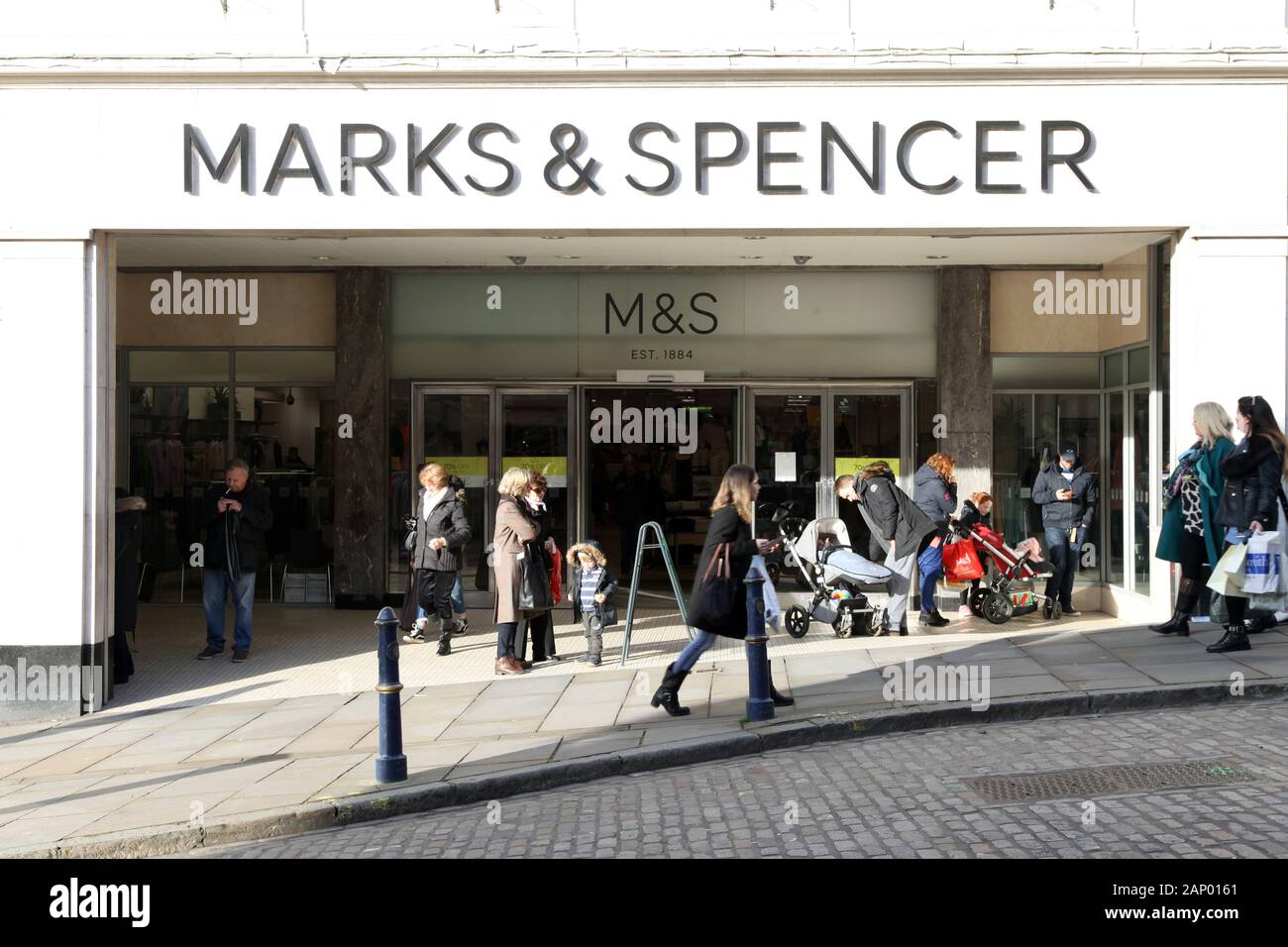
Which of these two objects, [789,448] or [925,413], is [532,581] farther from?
[925,413]

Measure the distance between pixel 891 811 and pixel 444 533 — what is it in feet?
20.8

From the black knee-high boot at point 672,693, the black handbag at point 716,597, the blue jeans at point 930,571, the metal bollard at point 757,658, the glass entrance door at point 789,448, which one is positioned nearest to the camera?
the metal bollard at point 757,658

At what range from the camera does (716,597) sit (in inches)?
336

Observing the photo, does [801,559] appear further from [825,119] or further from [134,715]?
[134,715]

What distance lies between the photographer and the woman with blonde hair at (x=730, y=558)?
8578 mm

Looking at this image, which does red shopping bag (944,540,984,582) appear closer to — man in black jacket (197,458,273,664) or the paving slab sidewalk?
the paving slab sidewalk

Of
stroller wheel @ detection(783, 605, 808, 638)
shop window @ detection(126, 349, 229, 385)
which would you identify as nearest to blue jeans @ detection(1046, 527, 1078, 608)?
stroller wheel @ detection(783, 605, 808, 638)

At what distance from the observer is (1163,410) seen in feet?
38.1

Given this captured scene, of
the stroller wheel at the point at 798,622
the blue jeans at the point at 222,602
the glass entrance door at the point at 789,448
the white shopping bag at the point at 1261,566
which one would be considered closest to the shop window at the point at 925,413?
the glass entrance door at the point at 789,448

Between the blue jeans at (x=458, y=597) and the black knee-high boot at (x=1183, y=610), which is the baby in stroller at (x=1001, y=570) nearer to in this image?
the black knee-high boot at (x=1183, y=610)

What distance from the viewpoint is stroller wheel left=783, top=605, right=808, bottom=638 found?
474 inches

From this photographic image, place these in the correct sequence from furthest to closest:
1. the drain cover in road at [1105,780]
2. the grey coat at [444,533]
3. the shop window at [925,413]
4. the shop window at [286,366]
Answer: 1. the shop window at [286,366]
2. the shop window at [925,413]
3. the grey coat at [444,533]
4. the drain cover in road at [1105,780]

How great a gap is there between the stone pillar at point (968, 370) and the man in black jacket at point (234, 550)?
24.1ft

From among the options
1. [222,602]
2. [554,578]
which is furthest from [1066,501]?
[222,602]
